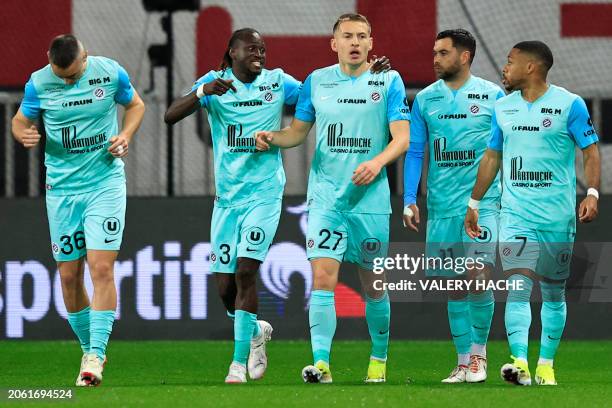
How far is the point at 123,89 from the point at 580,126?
2.85 m

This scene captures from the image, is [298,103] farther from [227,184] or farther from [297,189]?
[297,189]

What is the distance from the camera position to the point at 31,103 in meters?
9.48

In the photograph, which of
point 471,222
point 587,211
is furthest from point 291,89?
point 587,211

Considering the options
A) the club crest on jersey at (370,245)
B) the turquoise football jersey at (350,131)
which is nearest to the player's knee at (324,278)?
the club crest on jersey at (370,245)

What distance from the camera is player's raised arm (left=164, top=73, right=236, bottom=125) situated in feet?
30.3

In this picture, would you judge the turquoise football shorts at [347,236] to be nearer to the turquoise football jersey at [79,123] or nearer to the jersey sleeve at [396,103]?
the jersey sleeve at [396,103]

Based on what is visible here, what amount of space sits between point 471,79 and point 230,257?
2.00 metres

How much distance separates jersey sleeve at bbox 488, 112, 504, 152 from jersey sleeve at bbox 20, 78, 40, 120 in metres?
2.84

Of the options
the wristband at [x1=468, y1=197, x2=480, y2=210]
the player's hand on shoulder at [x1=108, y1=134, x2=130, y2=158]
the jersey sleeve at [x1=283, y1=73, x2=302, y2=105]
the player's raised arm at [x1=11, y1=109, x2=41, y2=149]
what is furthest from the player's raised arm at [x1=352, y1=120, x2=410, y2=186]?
the player's raised arm at [x1=11, y1=109, x2=41, y2=149]

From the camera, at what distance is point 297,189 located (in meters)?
13.4

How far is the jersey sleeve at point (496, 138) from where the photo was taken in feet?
30.3

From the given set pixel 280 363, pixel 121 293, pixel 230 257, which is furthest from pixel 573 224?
pixel 121 293

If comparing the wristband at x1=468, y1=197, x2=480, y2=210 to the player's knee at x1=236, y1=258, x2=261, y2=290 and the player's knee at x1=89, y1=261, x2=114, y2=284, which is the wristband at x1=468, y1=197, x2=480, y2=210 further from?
the player's knee at x1=89, y1=261, x2=114, y2=284

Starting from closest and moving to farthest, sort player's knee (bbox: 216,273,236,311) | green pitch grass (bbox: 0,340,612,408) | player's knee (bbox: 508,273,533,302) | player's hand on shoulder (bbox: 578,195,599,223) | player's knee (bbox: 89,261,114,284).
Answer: green pitch grass (bbox: 0,340,612,408) → player's hand on shoulder (bbox: 578,195,599,223) → player's knee (bbox: 508,273,533,302) → player's knee (bbox: 89,261,114,284) → player's knee (bbox: 216,273,236,311)
